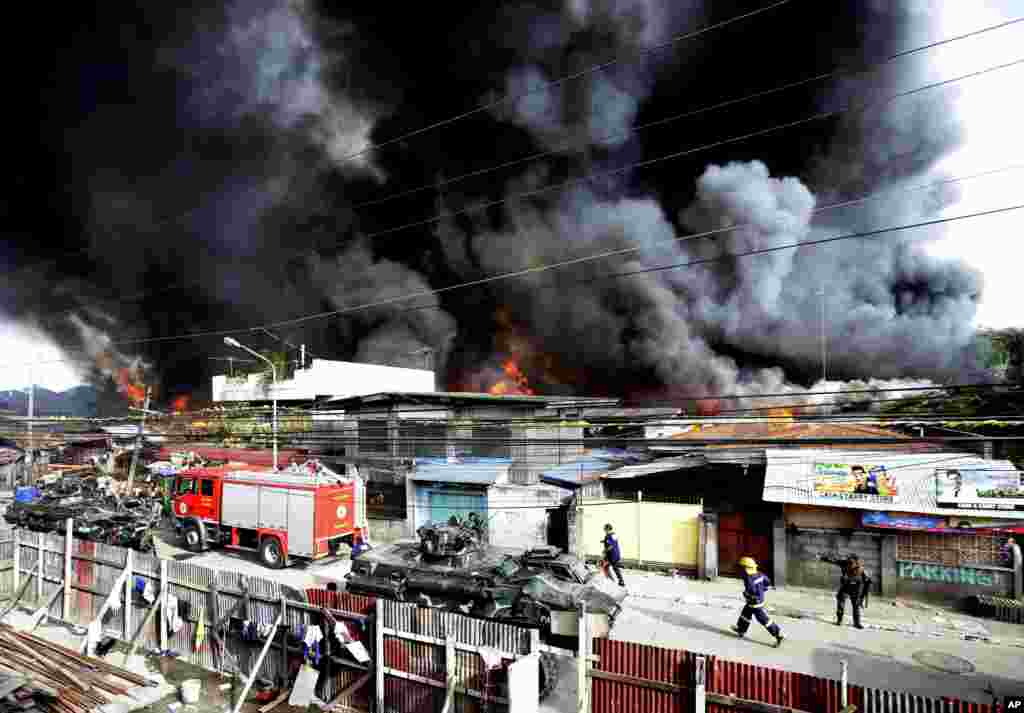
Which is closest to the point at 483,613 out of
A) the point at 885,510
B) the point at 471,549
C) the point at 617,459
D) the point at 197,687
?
the point at 471,549

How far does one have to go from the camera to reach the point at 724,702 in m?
7.11

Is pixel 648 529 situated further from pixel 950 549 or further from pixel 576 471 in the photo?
pixel 950 549

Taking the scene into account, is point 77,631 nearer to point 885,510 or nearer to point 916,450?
point 885,510

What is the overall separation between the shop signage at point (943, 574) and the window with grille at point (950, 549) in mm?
119

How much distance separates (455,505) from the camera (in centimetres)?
2059

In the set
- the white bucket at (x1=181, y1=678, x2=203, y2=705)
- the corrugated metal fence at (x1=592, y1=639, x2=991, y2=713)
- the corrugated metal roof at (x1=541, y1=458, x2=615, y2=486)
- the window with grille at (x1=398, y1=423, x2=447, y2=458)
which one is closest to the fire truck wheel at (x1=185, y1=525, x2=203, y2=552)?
the window with grille at (x1=398, y1=423, x2=447, y2=458)

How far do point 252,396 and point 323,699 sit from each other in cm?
4976

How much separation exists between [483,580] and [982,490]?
11.9 meters

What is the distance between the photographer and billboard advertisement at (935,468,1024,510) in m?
13.3

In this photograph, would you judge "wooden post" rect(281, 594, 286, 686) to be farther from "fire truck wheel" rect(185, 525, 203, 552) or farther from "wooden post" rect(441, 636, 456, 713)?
"fire truck wheel" rect(185, 525, 203, 552)

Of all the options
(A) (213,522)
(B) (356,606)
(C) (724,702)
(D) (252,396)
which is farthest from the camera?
(D) (252,396)

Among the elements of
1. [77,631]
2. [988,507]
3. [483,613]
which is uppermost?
[988,507]

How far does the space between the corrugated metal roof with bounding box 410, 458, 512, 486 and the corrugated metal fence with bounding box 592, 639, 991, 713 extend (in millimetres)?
12108

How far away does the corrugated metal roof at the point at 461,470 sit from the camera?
20.2m
